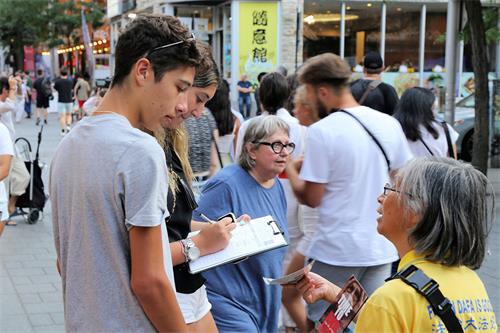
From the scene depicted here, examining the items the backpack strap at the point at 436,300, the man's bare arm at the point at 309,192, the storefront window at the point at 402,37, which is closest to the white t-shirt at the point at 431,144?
the man's bare arm at the point at 309,192

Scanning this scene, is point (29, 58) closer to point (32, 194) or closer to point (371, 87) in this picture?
point (32, 194)

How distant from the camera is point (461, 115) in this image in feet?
50.1

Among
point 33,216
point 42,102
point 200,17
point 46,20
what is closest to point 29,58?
point 46,20

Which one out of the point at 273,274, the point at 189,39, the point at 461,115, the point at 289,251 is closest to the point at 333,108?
the point at 273,274

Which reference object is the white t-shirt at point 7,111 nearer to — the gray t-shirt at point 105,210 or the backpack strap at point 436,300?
the gray t-shirt at point 105,210

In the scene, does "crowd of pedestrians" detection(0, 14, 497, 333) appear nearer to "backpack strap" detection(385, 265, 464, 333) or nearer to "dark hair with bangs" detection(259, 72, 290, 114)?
"backpack strap" detection(385, 265, 464, 333)

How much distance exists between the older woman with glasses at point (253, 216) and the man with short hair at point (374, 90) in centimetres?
296

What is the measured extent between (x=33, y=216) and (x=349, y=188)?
6369mm

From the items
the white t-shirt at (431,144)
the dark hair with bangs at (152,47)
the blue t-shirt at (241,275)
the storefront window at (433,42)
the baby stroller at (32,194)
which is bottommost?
the baby stroller at (32,194)

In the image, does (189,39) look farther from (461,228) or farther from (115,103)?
(461,228)

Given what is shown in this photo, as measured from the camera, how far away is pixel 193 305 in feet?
9.02

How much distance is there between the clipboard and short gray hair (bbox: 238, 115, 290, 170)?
3.04ft

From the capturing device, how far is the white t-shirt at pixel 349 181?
370 centimetres

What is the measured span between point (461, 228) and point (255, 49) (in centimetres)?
2197
